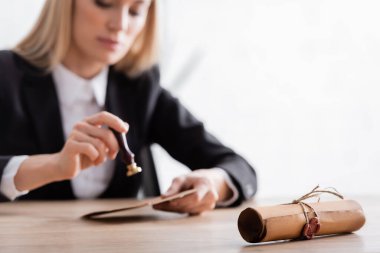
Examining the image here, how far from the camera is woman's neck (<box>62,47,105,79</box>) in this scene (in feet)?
6.87

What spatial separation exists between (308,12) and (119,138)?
88.6 inches

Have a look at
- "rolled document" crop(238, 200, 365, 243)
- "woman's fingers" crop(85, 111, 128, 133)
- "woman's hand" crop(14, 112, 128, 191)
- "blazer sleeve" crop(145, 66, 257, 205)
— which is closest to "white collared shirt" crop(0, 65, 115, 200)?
"blazer sleeve" crop(145, 66, 257, 205)

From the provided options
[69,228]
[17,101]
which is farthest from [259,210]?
[17,101]

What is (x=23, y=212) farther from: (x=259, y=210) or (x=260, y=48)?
(x=260, y=48)

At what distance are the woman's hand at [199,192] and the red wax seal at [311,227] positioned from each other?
46 centimetres

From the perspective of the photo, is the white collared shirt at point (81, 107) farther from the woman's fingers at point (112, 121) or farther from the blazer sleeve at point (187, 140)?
the woman's fingers at point (112, 121)

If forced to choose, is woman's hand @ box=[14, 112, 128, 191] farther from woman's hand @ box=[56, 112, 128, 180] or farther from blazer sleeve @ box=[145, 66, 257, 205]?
blazer sleeve @ box=[145, 66, 257, 205]

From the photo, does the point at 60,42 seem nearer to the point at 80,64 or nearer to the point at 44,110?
the point at 80,64

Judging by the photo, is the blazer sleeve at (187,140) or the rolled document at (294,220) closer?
the rolled document at (294,220)

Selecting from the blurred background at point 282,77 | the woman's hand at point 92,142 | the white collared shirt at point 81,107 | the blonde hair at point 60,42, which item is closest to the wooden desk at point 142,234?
the woman's hand at point 92,142

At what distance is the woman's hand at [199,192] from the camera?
140 cm

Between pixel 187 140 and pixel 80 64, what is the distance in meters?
0.42

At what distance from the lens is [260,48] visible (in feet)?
11.1

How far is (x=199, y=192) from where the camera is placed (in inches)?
56.6
